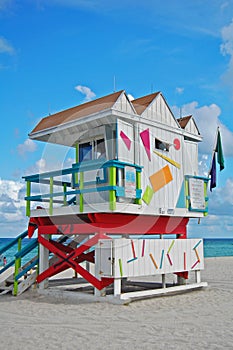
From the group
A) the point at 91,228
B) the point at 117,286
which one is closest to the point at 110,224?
the point at 91,228

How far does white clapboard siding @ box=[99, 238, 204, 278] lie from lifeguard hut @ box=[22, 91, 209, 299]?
0.02 metres

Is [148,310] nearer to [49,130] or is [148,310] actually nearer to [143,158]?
[143,158]

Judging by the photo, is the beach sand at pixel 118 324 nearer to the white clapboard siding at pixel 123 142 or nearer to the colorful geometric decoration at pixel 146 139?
the white clapboard siding at pixel 123 142

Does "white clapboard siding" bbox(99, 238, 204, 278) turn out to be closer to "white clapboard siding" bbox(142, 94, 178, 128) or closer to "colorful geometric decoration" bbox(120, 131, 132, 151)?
"colorful geometric decoration" bbox(120, 131, 132, 151)

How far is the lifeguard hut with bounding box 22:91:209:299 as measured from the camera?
35.5 ft

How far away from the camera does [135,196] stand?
1120 cm

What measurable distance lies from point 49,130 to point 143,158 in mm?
3043

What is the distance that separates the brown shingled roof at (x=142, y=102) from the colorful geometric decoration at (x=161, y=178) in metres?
1.87

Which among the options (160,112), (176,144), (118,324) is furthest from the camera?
(176,144)

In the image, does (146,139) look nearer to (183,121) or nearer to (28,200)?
(183,121)

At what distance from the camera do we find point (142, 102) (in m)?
12.8

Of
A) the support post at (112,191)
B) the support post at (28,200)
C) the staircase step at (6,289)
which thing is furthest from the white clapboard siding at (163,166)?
the staircase step at (6,289)

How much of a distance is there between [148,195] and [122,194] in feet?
4.50

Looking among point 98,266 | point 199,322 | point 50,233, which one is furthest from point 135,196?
point 199,322
